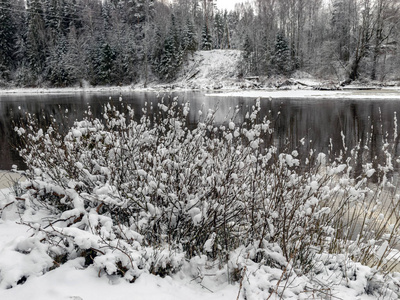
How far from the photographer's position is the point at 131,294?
6.79 feet

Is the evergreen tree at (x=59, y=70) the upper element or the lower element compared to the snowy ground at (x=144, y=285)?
upper

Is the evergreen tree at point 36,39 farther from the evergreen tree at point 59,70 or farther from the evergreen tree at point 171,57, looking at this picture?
the evergreen tree at point 171,57

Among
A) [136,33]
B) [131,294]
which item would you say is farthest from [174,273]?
[136,33]

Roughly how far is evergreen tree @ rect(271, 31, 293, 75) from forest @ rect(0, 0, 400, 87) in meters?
0.15

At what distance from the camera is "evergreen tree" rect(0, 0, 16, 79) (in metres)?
60.6

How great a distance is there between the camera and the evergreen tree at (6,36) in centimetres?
6062

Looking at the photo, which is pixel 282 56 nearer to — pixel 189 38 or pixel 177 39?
pixel 189 38

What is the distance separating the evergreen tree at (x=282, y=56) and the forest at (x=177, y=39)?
0.15 m

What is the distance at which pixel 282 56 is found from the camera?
42.5 meters

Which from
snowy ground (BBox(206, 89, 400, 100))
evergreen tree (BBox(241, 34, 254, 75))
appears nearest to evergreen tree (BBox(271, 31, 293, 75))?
evergreen tree (BBox(241, 34, 254, 75))

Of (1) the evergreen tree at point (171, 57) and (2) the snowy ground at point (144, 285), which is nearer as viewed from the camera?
(2) the snowy ground at point (144, 285)

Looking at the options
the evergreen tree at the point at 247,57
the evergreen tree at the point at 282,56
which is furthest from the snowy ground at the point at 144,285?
the evergreen tree at the point at 247,57

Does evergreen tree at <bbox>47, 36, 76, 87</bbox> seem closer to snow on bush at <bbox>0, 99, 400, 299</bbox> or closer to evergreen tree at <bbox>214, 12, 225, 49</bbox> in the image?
evergreen tree at <bbox>214, 12, 225, 49</bbox>

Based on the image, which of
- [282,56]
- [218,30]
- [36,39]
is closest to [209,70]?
[282,56]
